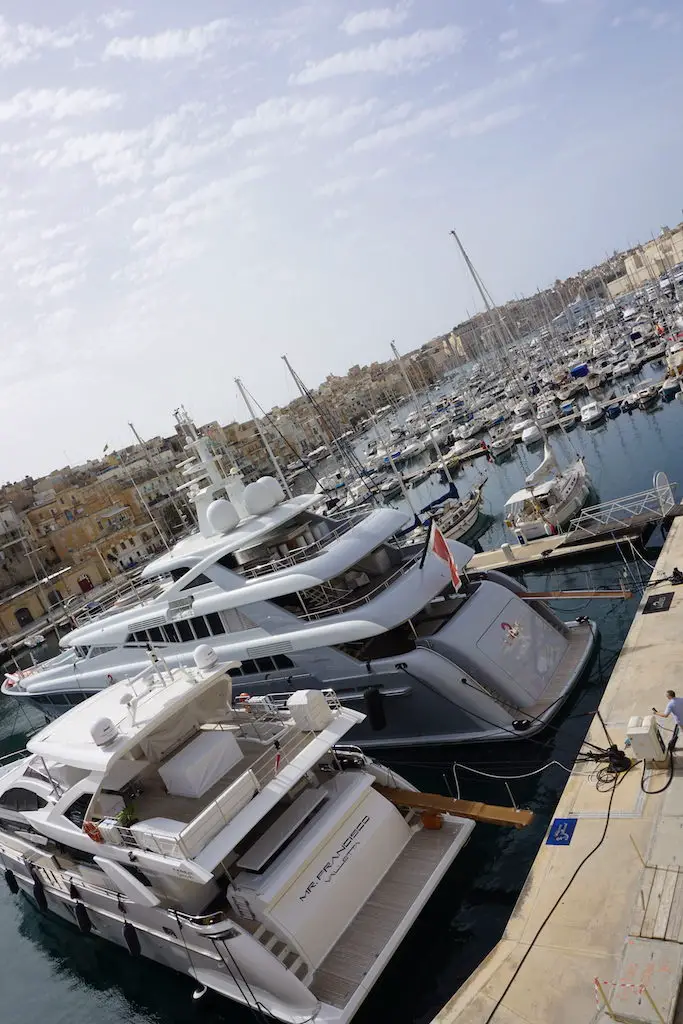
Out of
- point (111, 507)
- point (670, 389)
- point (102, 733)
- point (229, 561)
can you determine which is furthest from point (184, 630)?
point (111, 507)

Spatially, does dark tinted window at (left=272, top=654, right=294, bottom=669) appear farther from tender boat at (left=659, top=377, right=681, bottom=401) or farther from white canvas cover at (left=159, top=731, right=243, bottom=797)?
tender boat at (left=659, top=377, right=681, bottom=401)

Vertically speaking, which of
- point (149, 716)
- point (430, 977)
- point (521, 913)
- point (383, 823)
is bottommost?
point (430, 977)

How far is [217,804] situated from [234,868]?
1661 mm

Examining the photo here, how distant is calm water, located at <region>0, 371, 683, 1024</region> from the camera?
9.11 meters

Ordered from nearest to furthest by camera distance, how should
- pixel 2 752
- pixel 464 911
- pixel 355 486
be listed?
pixel 464 911
pixel 2 752
pixel 355 486

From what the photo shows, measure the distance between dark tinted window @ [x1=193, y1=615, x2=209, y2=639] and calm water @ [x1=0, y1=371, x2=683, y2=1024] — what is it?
5.44 metres

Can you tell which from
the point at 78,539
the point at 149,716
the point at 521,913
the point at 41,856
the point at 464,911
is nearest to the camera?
the point at 521,913

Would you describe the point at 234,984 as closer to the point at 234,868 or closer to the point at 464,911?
the point at 234,868

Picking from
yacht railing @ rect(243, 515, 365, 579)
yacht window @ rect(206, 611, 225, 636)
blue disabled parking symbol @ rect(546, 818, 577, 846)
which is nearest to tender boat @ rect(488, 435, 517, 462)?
yacht railing @ rect(243, 515, 365, 579)

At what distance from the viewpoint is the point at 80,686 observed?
20.6 metres

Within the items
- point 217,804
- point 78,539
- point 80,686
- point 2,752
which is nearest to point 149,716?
point 217,804

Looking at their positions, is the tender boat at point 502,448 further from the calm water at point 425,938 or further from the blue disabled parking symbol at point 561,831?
the blue disabled parking symbol at point 561,831

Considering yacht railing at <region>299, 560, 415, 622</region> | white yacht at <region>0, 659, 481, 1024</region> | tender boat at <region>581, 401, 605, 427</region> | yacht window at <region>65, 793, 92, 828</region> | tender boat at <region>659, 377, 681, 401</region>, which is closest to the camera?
white yacht at <region>0, 659, 481, 1024</region>

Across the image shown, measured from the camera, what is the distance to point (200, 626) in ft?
54.5
